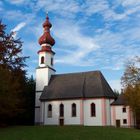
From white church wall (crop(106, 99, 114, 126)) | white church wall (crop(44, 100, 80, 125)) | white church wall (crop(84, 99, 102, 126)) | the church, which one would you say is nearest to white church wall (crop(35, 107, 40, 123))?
the church

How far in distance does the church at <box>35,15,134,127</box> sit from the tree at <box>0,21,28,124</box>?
7.06 meters

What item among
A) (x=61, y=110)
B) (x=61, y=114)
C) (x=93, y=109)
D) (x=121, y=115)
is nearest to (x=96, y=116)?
(x=93, y=109)

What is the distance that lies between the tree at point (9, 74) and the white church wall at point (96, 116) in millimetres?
12535

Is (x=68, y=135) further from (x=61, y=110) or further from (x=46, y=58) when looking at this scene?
(x=46, y=58)

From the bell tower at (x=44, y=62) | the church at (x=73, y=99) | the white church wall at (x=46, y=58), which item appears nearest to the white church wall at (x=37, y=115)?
the church at (x=73, y=99)

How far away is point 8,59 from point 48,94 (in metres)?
13.4

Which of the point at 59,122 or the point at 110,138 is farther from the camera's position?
the point at 59,122

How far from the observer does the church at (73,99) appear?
54281 mm

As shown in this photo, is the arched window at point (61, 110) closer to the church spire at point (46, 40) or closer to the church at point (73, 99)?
the church at point (73, 99)

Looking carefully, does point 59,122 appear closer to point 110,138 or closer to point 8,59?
point 8,59

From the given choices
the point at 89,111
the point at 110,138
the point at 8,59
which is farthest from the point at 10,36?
the point at 110,138

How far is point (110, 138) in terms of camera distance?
31.0 meters

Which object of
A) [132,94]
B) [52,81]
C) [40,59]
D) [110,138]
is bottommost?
[110,138]

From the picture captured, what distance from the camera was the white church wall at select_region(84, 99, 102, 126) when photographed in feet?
180
